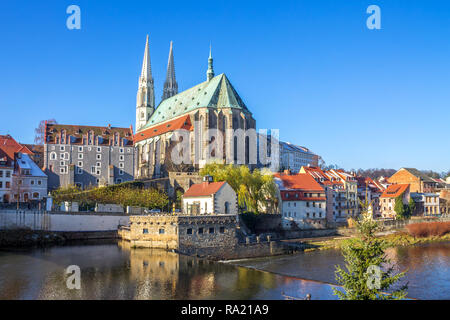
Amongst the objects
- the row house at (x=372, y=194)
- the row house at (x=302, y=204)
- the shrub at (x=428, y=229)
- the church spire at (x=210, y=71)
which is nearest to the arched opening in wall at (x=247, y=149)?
the row house at (x=372, y=194)

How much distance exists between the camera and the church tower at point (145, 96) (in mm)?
127194

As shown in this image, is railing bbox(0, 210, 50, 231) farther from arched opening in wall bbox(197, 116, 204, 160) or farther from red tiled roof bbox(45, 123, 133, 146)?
arched opening in wall bbox(197, 116, 204, 160)

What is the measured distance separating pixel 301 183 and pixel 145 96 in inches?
3037

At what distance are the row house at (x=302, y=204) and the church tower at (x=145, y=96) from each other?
242 ft

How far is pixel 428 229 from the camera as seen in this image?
64.4 m

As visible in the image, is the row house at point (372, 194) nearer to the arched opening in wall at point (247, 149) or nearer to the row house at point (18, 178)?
the arched opening in wall at point (247, 149)

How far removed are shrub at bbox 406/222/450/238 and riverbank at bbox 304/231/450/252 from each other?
877 millimetres

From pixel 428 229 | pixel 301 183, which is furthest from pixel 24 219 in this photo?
pixel 428 229

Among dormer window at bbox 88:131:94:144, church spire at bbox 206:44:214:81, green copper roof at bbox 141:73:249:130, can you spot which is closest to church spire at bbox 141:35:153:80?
green copper roof at bbox 141:73:249:130

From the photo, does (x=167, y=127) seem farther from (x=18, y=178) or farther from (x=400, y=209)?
(x=400, y=209)

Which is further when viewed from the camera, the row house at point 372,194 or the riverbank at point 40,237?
the row house at point 372,194
